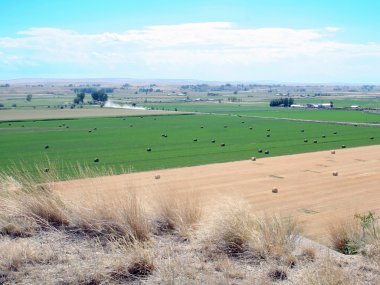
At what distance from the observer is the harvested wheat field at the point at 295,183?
23.3 meters

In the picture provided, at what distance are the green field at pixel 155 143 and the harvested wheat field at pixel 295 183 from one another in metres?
4.79

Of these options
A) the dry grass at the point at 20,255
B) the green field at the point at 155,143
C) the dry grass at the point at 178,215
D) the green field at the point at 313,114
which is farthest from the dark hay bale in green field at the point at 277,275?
the green field at the point at 313,114

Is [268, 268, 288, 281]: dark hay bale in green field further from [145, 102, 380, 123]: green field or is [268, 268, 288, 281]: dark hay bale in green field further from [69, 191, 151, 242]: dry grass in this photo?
[145, 102, 380, 123]: green field

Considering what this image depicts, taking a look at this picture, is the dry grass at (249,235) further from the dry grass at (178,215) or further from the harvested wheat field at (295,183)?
the harvested wheat field at (295,183)

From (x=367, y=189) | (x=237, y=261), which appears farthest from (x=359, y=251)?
(x=367, y=189)

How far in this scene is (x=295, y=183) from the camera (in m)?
32.1

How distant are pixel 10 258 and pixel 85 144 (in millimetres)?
50760

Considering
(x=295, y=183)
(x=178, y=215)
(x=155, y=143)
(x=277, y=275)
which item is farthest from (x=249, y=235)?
(x=155, y=143)

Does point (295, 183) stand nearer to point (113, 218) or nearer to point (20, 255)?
point (113, 218)

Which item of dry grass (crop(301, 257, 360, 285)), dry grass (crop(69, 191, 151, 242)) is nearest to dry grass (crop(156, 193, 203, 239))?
dry grass (crop(69, 191, 151, 242))

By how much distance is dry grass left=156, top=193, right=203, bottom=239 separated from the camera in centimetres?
1054

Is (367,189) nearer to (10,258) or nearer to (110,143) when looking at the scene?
(10,258)

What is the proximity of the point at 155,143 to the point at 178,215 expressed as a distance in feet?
158

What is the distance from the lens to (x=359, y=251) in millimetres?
9766
